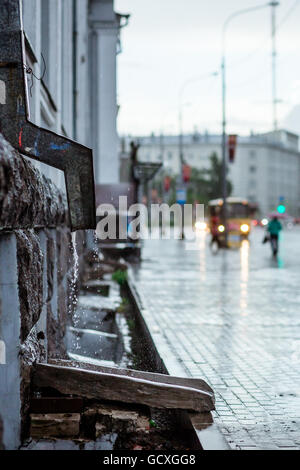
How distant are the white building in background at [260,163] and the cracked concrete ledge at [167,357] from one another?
307 ft

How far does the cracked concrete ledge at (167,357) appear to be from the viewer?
189 inches

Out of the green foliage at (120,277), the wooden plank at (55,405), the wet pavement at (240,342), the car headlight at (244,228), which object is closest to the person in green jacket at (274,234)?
the wet pavement at (240,342)

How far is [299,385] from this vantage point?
655 cm

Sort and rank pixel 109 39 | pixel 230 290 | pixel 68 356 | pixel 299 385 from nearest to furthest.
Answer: pixel 299 385 → pixel 68 356 → pixel 230 290 → pixel 109 39

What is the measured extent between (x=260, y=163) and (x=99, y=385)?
107 m

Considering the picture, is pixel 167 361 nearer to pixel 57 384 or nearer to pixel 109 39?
pixel 57 384

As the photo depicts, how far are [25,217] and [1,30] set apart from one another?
50.2 inches

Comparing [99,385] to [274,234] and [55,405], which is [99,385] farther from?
[274,234]

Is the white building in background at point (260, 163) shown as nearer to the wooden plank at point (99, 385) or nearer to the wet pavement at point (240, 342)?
the wet pavement at point (240, 342)

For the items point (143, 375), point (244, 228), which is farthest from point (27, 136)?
point (244, 228)

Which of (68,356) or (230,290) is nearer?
(68,356)

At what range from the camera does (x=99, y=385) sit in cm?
505

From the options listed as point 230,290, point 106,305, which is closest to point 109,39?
point 230,290

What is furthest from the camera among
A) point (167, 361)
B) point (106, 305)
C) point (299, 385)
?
point (106, 305)
